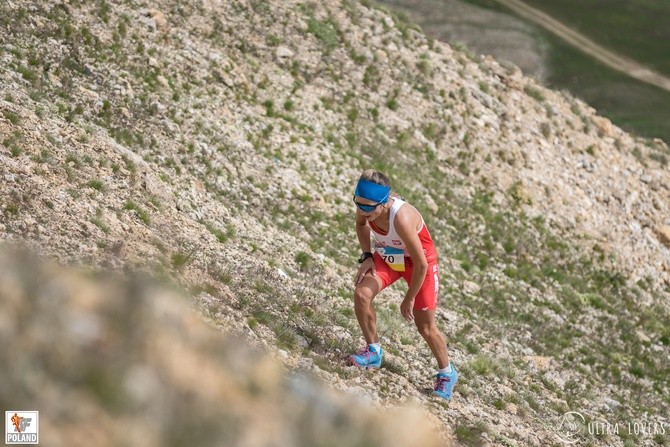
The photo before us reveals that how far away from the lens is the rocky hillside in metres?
10.8

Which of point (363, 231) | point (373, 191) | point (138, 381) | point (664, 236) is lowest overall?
point (664, 236)

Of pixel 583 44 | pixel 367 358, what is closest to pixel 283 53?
pixel 367 358

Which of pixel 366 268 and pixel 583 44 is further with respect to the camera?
pixel 583 44

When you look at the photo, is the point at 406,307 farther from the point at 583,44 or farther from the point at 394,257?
the point at 583,44

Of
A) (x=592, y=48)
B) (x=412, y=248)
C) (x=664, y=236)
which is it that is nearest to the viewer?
(x=412, y=248)

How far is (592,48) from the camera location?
188 ft

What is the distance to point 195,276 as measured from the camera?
10617 mm

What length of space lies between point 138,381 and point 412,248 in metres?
5.15

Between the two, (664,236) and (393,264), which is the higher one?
(393,264)

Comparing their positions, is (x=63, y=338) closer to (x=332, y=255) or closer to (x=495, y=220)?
(x=332, y=255)

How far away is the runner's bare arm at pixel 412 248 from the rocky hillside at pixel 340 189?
3.87ft

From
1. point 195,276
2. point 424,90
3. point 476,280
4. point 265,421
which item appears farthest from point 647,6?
point 265,421

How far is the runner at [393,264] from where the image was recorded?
9.22 m

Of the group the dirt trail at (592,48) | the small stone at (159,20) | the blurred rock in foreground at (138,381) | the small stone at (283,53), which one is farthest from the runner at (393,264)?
the dirt trail at (592,48)
